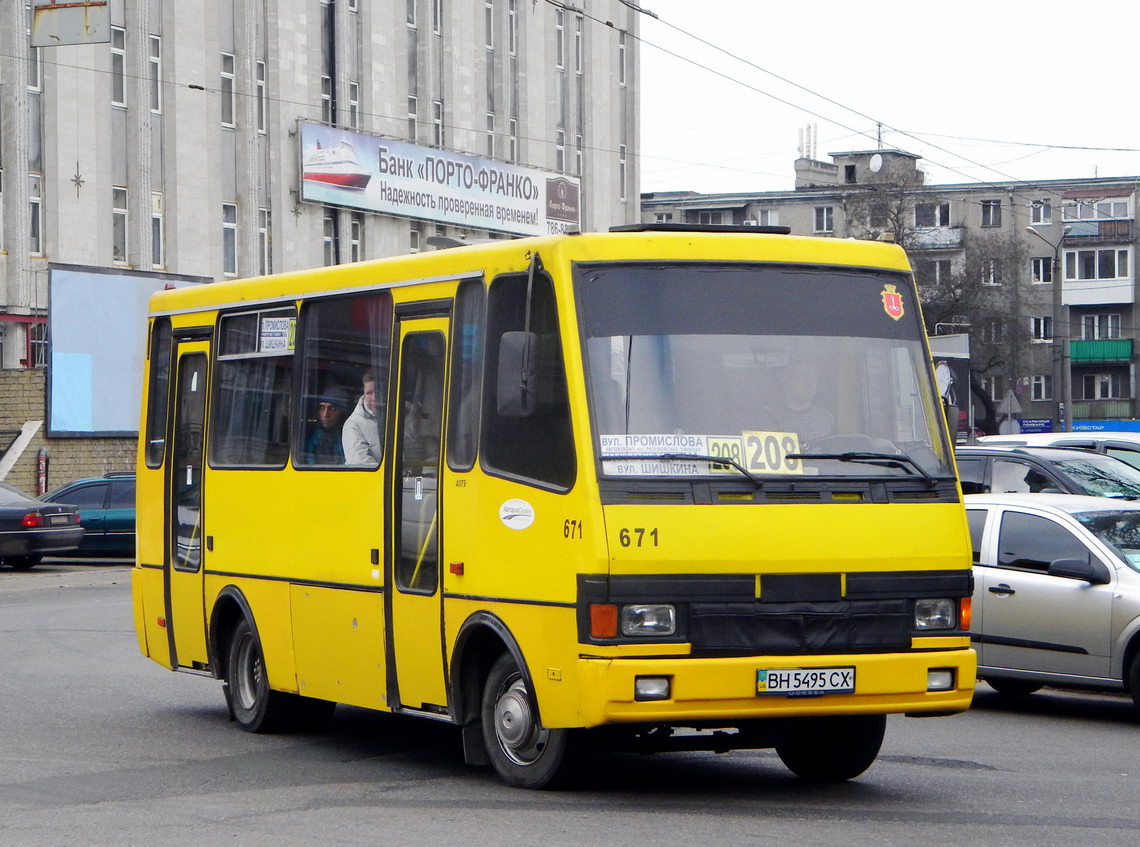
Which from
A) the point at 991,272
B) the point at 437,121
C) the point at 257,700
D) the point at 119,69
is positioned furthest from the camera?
the point at 991,272

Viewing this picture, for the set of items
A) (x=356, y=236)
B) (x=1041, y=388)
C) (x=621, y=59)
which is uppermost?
(x=621, y=59)

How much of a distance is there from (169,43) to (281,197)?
5580mm

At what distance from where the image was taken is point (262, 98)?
48.0 m

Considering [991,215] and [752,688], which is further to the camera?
[991,215]

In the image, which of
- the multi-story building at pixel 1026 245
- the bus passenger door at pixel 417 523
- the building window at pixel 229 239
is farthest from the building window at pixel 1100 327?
the bus passenger door at pixel 417 523

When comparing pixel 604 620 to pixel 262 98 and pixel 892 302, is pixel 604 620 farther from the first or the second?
pixel 262 98

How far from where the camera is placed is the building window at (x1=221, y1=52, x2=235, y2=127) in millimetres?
46938

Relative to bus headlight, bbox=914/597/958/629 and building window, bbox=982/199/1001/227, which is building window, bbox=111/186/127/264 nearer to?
bus headlight, bbox=914/597/958/629

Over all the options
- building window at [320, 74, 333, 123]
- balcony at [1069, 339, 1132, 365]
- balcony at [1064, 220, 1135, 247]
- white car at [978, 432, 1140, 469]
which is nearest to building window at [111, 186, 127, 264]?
building window at [320, 74, 333, 123]

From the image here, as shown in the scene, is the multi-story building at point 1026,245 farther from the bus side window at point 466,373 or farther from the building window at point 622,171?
the bus side window at point 466,373

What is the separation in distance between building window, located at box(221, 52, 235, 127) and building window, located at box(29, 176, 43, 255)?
6.50 m

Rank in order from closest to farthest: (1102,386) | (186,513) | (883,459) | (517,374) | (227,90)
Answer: (517,374)
(883,459)
(186,513)
(227,90)
(1102,386)

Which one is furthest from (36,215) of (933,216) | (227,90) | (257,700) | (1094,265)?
(1094,265)

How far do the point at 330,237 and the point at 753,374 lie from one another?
144 feet
